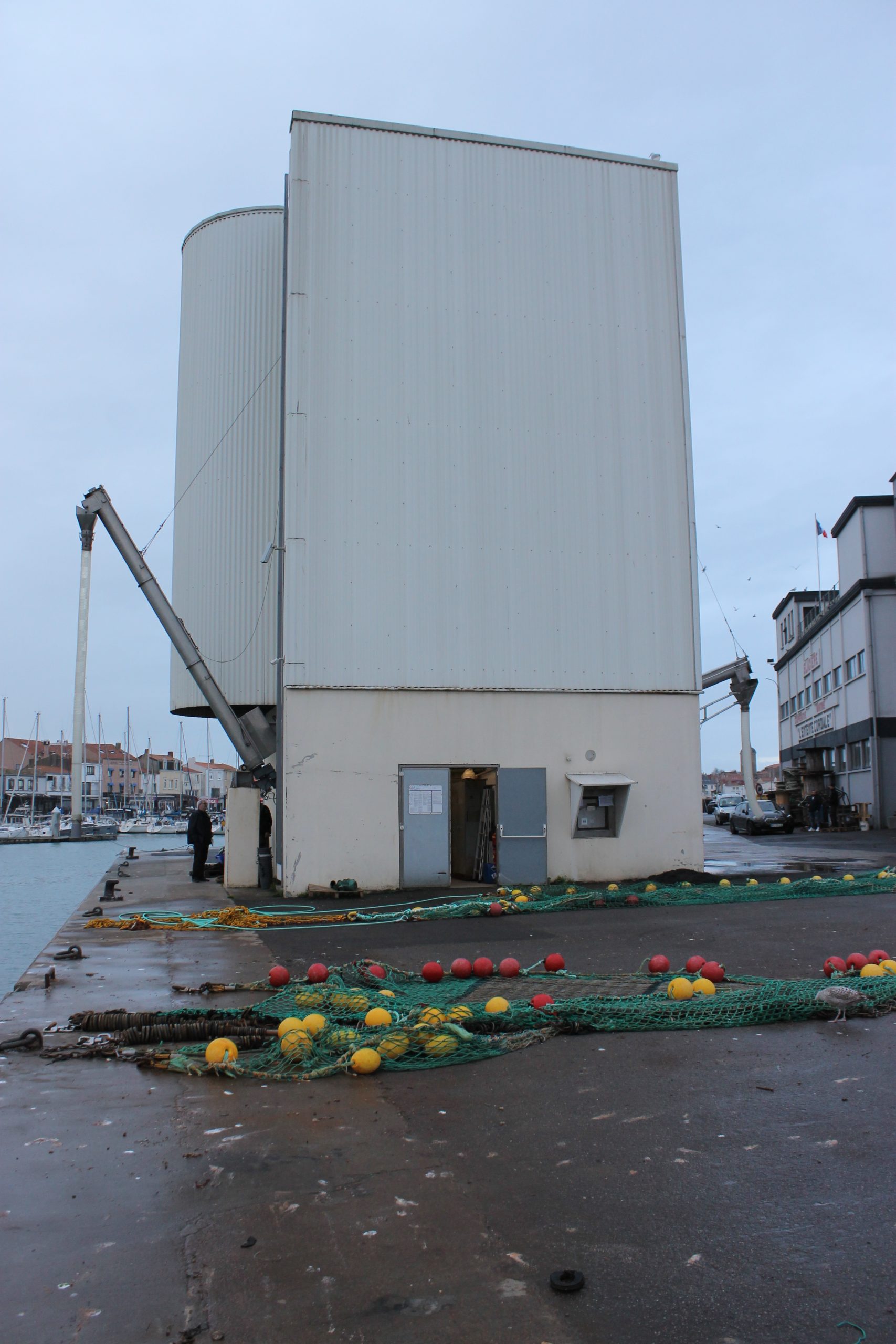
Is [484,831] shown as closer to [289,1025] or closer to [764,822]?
[289,1025]

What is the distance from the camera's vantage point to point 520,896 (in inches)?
634

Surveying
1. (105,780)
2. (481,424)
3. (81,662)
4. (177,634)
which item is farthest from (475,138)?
(105,780)

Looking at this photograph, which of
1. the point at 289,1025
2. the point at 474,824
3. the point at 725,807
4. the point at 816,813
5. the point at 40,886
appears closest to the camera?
the point at 289,1025

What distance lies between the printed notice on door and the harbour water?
5.59 metres

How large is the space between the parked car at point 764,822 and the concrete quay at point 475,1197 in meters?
35.8

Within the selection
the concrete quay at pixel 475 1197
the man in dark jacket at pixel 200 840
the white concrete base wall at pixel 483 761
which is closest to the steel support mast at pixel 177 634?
the white concrete base wall at pixel 483 761

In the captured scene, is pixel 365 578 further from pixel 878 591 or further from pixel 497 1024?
pixel 878 591

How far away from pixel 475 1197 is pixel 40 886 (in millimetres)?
38576

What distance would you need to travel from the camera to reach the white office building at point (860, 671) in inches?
1638

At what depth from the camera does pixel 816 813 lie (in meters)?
43.4

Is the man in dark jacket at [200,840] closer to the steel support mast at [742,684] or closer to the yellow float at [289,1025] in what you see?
the steel support mast at [742,684]

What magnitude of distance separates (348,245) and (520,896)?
13.2 m

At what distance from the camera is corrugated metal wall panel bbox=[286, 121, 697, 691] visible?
18.5m

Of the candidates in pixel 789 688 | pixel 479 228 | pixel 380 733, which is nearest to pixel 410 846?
pixel 380 733
